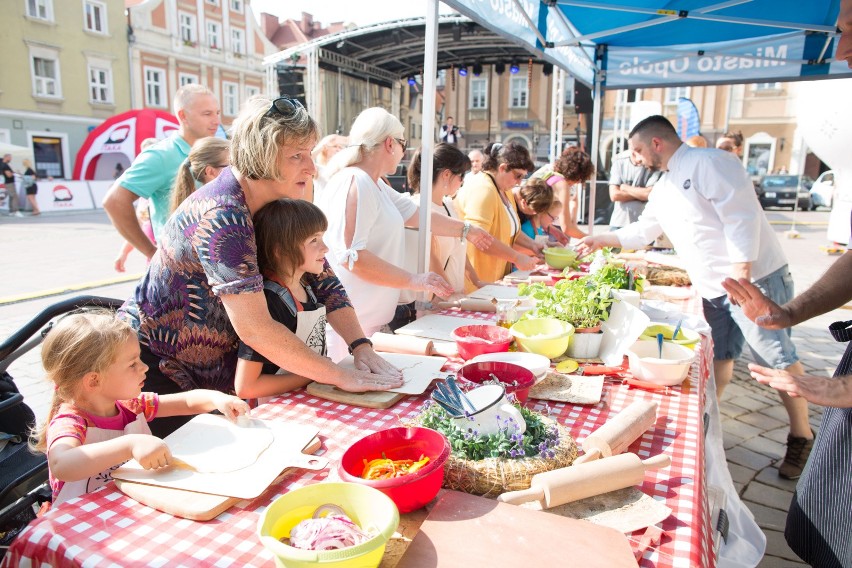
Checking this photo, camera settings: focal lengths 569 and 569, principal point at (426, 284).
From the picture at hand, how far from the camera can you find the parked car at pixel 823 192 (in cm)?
1782

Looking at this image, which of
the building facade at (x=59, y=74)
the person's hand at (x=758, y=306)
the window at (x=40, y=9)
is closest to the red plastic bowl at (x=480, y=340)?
the person's hand at (x=758, y=306)

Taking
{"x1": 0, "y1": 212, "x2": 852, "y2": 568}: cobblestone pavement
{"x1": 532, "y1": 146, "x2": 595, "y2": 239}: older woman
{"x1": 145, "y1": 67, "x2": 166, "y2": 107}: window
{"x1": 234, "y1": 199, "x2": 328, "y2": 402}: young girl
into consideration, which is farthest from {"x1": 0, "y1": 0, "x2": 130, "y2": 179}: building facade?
{"x1": 234, "y1": 199, "x2": 328, "y2": 402}: young girl

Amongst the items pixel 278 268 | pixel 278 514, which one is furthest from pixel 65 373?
pixel 278 514

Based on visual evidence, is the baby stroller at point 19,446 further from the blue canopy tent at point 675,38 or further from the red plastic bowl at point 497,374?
the blue canopy tent at point 675,38

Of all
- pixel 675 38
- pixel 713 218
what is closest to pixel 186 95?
pixel 713 218

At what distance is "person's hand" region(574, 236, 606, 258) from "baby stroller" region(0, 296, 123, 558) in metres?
3.00

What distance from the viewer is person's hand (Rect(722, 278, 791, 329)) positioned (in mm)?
2119

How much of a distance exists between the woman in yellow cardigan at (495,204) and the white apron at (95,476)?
232 cm

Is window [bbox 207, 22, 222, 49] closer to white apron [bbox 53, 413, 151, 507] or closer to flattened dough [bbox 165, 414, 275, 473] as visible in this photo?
white apron [bbox 53, 413, 151, 507]

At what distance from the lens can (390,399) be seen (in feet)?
5.40

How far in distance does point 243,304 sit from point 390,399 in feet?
1.61

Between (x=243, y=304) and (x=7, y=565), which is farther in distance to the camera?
(x=243, y=304)

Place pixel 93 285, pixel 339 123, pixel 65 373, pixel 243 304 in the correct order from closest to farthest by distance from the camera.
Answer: pixel 65 373, pixel 243 304, pixel 93 285, pixel 339 123

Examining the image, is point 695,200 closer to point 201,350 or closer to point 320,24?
point 201,350
